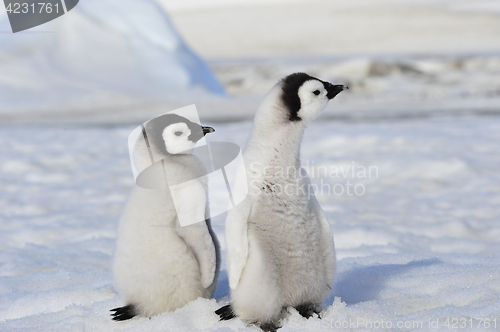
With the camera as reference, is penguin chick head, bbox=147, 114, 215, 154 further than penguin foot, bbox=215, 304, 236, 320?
Yes

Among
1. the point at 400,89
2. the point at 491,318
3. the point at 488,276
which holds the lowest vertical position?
the point at 400,89

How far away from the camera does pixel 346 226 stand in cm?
375

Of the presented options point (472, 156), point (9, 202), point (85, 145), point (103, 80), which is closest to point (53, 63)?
point (103, 80)

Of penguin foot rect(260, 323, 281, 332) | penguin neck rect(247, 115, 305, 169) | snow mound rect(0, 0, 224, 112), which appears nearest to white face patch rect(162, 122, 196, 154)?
penguin neck rect(247, 115, 305, 169)

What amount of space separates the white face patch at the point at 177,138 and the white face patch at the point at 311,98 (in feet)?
1.43

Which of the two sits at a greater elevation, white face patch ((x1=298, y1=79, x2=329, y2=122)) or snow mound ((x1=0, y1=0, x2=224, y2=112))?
white face patch ((x1=298, y1=79, x2=329, y2=122))

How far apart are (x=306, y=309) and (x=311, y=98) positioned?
767 mm

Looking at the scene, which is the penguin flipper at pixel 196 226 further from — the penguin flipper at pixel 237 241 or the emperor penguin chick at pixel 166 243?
the penguin flipper at pixel 237 241

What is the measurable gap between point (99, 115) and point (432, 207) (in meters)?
8.50

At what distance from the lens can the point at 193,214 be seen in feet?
5.99

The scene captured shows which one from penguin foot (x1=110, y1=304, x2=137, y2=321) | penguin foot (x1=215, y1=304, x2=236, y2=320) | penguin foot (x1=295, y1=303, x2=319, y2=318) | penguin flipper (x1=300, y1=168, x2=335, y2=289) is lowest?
penguin foot (x1=295, y1=303, x2=319, y2=318)

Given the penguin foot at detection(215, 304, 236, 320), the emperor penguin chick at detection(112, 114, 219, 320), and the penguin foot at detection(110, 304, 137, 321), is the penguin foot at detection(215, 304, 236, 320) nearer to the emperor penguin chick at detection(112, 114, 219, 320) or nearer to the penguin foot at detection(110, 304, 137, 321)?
the emperor penguin chick at detection(112, 114, 219, 320)

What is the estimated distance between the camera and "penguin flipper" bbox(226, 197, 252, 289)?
5.49 feet

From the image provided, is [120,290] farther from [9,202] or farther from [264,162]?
[9,202]
